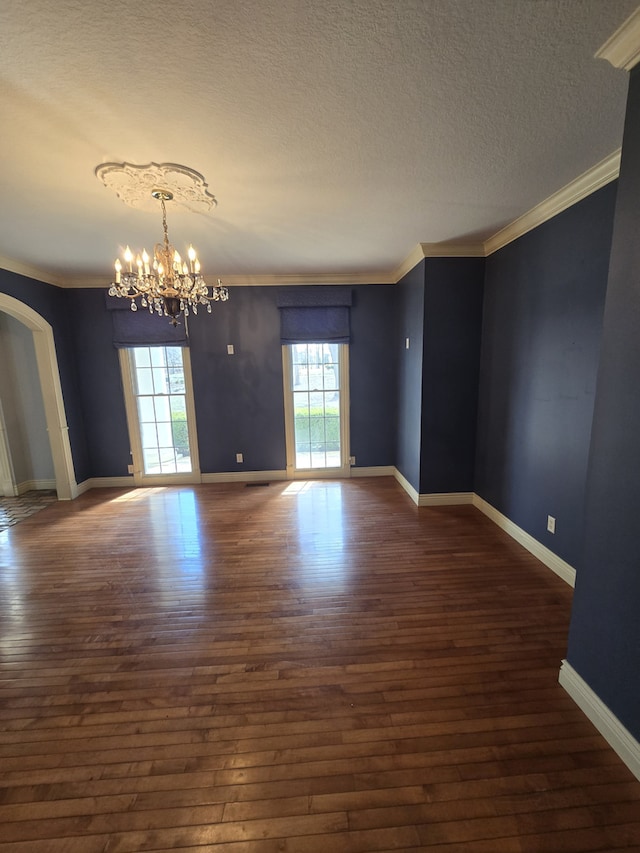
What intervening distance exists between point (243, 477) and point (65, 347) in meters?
2.84

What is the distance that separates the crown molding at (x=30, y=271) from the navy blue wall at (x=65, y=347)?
50 millimetres

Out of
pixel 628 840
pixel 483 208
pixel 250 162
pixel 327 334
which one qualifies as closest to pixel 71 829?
pixel 628 840

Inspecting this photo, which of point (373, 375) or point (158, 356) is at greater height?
point (158, 356)

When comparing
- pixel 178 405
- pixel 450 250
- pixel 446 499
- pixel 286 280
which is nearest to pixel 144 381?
pixel 178 405

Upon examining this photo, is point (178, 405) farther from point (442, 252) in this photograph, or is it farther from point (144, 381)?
point (442, 252)

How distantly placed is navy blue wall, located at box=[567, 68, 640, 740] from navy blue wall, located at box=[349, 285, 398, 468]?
10.7ft

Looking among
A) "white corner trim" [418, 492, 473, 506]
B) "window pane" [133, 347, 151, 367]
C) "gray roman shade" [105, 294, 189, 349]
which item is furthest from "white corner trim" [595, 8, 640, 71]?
"window pane" [133, 347, 151, 367]

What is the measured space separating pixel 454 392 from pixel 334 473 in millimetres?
2059

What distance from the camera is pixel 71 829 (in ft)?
3.73

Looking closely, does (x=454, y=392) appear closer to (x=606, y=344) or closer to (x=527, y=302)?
(x=527, y=302)

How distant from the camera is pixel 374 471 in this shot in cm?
480

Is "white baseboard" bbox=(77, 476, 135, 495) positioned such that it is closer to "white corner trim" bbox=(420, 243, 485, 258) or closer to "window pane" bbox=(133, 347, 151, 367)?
"window pane" bbox=(133, 347, 151, 367)

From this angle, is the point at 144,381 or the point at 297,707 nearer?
the point at 297,707

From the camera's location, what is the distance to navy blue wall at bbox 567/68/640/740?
1213 millimetres
